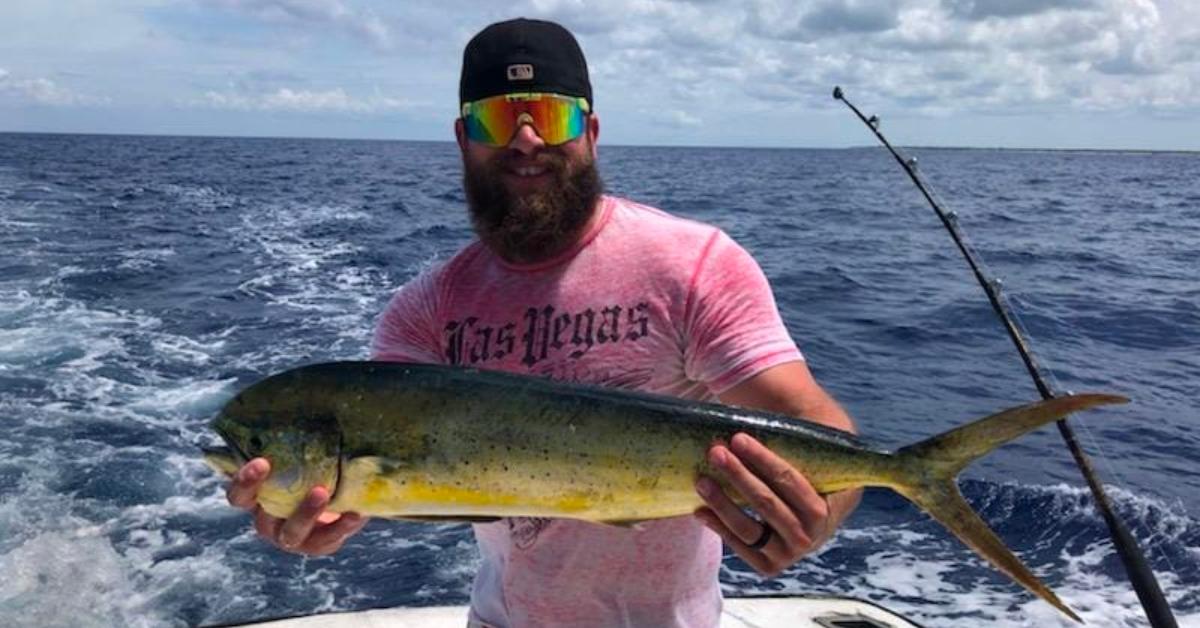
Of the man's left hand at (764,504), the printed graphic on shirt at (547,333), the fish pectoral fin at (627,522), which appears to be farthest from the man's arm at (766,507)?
the printed graphic on shirt at (547,333)

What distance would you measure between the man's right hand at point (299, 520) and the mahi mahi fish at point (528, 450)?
32 mm

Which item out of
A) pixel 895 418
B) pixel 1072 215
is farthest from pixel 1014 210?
pixel 895 418

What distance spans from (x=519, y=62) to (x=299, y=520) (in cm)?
119

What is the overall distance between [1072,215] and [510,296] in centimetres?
3354

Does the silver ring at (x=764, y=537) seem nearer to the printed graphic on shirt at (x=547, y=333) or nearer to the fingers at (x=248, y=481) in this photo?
the printed graphic on shirt at (x=547, y=333)

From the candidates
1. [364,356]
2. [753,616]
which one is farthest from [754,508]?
[364,356]

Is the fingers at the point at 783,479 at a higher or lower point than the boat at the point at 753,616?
higher

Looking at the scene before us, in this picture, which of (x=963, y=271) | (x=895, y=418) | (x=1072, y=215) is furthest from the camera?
(x=1072, y=215)

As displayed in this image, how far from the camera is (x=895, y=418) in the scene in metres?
9.47

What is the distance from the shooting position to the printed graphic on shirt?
2.39m

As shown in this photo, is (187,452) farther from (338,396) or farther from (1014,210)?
(1014,210)

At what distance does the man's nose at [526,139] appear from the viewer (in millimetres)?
2465

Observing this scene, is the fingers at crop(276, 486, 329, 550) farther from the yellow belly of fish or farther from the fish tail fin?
the fish tail fin

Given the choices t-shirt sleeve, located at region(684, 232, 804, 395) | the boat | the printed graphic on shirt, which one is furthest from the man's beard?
the boat
